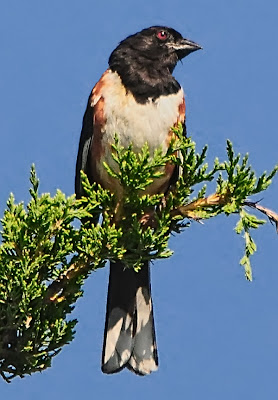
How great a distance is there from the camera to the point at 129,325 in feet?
12.6

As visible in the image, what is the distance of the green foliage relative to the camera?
9.09ft

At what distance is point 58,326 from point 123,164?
0.62 meters

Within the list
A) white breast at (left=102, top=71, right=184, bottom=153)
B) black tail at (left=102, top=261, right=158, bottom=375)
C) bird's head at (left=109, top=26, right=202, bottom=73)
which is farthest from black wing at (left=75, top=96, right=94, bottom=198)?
black tail at (left=102, top=261, right=158, bottom=375)

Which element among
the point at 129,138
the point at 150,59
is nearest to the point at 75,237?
the point at 129,138

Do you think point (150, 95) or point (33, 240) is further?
point (150, 95)

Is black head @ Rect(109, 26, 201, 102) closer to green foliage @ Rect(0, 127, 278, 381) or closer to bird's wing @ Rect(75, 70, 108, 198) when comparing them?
bird's wing @ Rect(75, 70, 108, 198)

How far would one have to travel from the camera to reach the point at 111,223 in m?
3.12

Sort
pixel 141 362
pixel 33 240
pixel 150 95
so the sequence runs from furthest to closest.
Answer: pixel 150 95, pixel 141 362, pixel 33 240

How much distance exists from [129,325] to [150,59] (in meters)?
1.37

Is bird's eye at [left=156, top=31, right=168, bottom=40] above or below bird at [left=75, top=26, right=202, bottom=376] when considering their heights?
above

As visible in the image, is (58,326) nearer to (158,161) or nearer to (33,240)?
(33,240)

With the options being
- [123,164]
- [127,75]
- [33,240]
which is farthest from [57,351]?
[127,75]

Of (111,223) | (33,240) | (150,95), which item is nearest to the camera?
(33,240)

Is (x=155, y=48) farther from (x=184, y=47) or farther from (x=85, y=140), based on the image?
(x=85, y=140)
